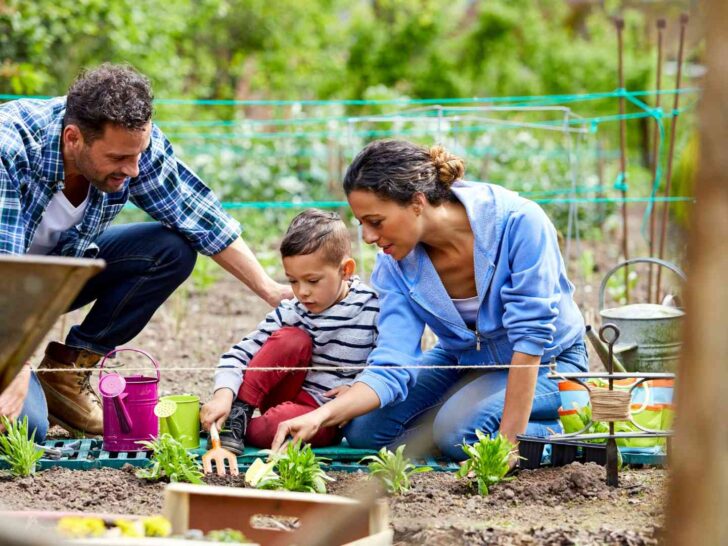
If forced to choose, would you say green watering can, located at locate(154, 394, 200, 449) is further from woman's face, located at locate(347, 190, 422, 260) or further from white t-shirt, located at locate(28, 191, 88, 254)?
woman's face, located at locate(347, 190, 422, 260)

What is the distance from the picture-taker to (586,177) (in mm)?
10758

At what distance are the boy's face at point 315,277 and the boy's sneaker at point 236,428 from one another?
1.43ft

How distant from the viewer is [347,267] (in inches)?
147

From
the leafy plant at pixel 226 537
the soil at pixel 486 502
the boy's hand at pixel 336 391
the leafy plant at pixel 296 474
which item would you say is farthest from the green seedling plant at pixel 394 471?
the leafy plant at pixel 226 537

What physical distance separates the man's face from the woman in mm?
725

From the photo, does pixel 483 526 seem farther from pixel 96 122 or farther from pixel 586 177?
pixel 586 177

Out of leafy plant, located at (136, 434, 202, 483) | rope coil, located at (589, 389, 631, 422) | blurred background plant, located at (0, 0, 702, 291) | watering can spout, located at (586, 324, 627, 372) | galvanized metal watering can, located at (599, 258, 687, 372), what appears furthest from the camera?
blurred background plant, located at (0, 0, 702, 291)

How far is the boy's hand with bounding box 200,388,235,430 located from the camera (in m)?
3.59

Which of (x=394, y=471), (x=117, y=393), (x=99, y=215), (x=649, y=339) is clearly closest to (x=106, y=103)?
(x=99, y=215)

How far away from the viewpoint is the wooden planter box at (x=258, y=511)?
222cm

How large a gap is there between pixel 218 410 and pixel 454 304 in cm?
91

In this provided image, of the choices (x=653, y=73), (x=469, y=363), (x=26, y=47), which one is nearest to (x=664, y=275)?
(x=469, y=363)

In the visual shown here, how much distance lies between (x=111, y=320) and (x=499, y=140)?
736cm

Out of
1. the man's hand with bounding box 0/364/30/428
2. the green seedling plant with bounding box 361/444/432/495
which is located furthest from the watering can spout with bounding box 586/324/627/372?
the man's hand with bounding box 0/364/30/428
